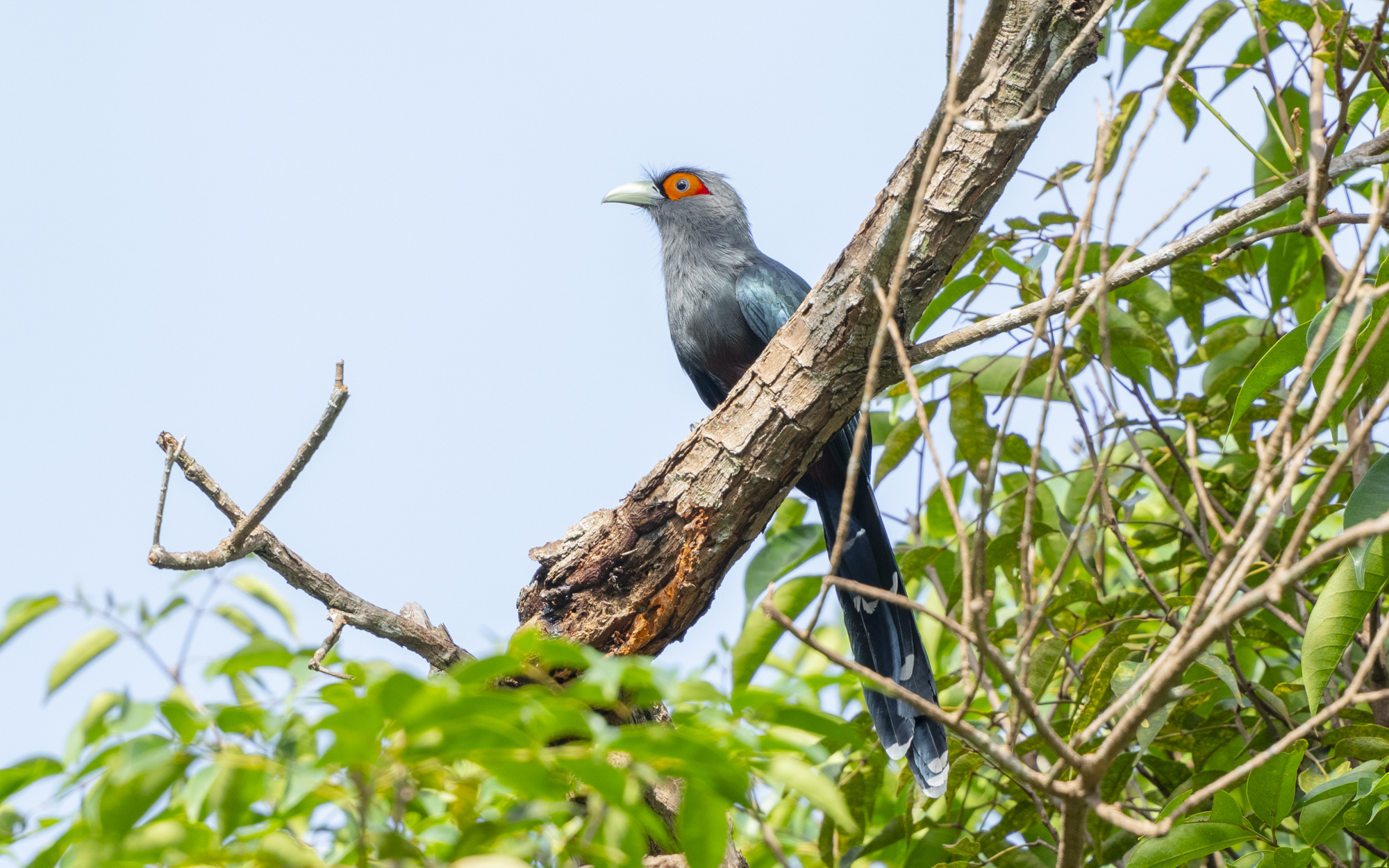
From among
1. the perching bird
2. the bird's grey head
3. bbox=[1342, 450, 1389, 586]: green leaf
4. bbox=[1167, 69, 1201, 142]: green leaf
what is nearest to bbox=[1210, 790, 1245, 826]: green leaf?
bbox=[1342, 450, 1389, 586]: green leaf

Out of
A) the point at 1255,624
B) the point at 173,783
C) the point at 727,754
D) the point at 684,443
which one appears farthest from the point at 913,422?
the point at 173,783

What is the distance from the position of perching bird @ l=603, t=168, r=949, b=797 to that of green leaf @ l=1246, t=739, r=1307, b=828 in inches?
47.7

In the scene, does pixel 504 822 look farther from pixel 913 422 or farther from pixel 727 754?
pixel 913 422

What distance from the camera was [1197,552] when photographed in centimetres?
327

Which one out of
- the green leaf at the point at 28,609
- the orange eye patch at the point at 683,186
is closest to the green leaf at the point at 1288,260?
the orange eye patch at the point at 683,186

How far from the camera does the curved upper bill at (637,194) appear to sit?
554cm

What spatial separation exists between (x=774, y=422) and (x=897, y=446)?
79 centimetres

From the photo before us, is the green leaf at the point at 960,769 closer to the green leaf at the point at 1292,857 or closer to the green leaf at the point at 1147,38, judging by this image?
the green leaf at the point at 1292,857

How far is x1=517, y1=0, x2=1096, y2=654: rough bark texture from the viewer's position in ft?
8.04

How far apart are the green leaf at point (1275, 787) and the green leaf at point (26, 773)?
1.94 meters

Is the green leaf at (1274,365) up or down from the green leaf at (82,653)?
up

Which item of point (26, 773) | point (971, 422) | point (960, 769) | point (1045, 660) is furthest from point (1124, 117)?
point (26, 773)

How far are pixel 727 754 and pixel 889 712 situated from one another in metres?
2.28

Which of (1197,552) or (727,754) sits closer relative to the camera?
(727,754)
